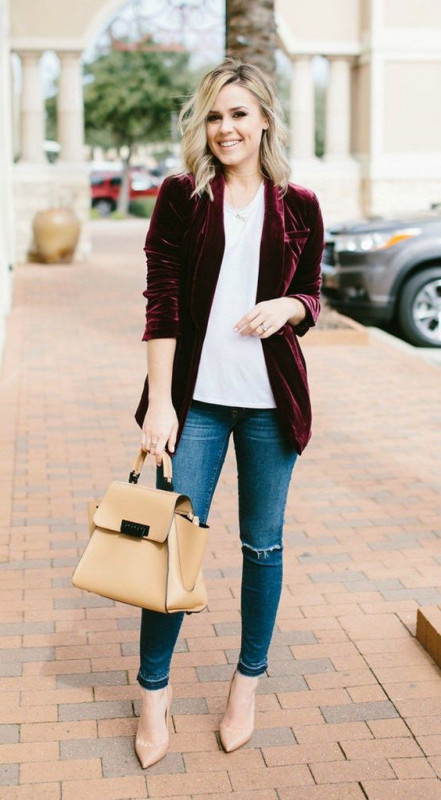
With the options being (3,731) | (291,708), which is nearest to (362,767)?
(291,708)

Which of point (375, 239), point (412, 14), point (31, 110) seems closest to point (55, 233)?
point (31, 110)

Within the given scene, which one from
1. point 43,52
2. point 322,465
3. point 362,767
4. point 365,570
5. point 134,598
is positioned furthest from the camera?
point 43,52

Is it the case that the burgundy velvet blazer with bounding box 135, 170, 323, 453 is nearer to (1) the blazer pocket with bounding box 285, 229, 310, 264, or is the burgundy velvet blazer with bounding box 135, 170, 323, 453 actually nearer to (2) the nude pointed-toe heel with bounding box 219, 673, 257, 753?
(1) the blazer pocket with bounding box 285, 229, 310, 264

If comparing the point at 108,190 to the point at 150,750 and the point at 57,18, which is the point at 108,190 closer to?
the point at 57,18

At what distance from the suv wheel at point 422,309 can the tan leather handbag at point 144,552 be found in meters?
8.29

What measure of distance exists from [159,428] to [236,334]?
0.34m

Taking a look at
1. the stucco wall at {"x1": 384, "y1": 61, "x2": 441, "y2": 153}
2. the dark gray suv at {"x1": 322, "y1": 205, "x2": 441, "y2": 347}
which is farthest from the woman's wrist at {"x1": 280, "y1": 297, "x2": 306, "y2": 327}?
the stucco wall at {"x1": 384, "y1": 61, "x2": 441, "y2": 153}

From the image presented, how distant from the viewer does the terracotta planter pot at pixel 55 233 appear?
65.4 ft

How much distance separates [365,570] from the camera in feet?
16.3

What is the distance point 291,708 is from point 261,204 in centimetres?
160

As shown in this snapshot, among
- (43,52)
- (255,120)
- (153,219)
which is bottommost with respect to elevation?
(153,219)

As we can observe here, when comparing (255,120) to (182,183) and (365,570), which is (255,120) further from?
(365,570)

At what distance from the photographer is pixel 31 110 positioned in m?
21.0

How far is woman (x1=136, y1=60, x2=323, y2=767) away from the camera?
10.5 ft
